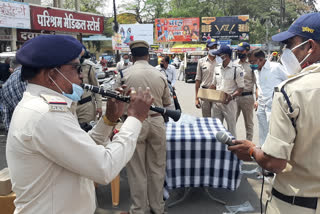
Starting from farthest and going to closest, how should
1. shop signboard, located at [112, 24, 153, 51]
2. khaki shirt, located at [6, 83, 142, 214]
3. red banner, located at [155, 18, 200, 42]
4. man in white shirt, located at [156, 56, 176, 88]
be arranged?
red banner, located at [155, 18, 200, 42] → shop signboard, located at [112, 24, 153, 51] → man in white shirt, located at [156, 56, 176, 88] → khaki shirt, located at [6, 83, 142, 214]

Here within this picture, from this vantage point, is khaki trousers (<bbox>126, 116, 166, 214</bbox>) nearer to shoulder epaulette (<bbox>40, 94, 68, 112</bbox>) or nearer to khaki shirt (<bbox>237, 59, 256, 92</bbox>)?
shoulder epaulette (<bbox>40, 94, 68, 112</bbox>)

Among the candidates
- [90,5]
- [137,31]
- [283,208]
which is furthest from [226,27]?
[283,208]

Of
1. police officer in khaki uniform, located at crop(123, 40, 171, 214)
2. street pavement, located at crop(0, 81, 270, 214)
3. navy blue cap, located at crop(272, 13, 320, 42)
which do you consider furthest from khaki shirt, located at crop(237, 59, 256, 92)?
navy blue cap, located at crop(272, 13, 320, 42)

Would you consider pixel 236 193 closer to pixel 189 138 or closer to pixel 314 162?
pixel 189 138

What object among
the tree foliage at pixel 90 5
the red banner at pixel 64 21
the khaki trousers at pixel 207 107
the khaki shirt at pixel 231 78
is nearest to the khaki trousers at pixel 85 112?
the khaki trousers at pixel 207 107

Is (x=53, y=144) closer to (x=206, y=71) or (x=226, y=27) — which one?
(x=206, y=71)

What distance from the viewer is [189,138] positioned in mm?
3691

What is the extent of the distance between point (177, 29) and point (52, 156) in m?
37.5

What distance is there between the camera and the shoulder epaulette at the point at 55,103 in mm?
1356

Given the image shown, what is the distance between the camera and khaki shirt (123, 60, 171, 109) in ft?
10.7

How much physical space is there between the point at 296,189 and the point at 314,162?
17 centimetres

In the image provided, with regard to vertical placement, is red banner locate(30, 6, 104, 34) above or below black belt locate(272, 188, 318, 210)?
above

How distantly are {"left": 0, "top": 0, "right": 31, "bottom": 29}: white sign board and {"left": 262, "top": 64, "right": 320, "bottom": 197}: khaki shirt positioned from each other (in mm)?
13344

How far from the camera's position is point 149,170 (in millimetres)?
3430
